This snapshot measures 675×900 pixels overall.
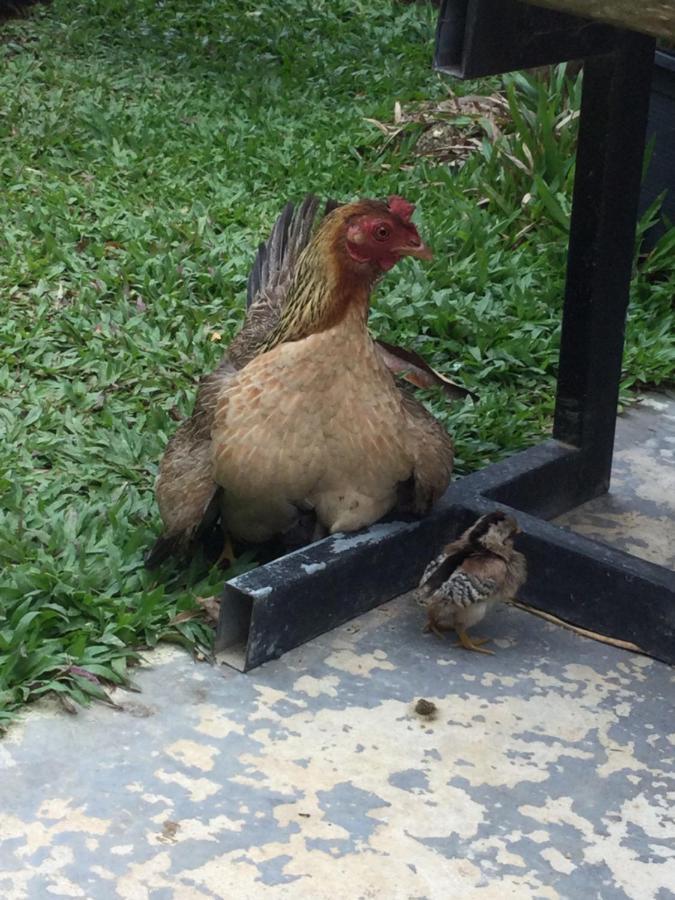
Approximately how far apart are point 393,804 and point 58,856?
779mm

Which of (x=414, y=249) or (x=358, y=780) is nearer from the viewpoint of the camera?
(x=358, y=780)

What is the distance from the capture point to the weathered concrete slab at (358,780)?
124 inches

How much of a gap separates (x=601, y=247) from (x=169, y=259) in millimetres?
2456

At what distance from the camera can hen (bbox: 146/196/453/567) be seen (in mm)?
4109

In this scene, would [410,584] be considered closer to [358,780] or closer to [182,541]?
[182,541]

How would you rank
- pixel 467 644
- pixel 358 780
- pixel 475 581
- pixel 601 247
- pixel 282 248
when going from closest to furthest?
pixel 358 780 < pixel 475 581 < pixel 467 644 < pixel 601 247 < pixel 282 248

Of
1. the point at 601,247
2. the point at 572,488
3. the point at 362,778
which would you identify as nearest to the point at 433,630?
the point at 362,778

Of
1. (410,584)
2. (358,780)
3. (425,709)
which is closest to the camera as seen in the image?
(358,780)

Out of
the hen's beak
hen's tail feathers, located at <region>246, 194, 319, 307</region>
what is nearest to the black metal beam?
the hen's beak

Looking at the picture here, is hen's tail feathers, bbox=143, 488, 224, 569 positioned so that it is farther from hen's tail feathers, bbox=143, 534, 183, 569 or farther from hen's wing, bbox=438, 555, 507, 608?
hen's wing, bbox=438, 555, 507, 608

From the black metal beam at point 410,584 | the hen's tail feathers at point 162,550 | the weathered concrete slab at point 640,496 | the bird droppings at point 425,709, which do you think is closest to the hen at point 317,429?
the hen's tail feathers at point 162,550

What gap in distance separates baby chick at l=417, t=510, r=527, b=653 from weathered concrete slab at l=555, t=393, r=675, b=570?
724 millimetres

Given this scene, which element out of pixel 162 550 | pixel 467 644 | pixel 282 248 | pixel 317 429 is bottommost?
pixel 467 644

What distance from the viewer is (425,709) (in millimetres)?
3787
